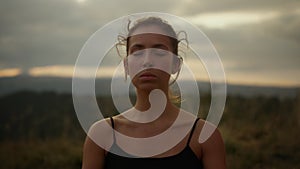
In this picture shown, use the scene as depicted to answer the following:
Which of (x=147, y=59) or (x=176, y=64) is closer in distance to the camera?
(x=147, y=59)

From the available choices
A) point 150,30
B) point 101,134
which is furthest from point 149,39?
point 101,134

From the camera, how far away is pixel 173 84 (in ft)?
5.23

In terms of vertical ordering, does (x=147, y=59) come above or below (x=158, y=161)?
above

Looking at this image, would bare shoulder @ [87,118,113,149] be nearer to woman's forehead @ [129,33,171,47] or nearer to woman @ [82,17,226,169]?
woman @ [82,17,226,169]

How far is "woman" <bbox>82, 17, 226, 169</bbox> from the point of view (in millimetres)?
1407

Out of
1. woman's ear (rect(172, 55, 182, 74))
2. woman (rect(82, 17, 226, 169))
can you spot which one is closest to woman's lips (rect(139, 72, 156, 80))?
woman (rect(82, 17, 226, 169))

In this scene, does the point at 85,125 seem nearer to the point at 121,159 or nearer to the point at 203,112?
the point at 121,159

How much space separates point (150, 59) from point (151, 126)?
0.22 meters

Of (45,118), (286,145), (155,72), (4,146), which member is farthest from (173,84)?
(45,118)

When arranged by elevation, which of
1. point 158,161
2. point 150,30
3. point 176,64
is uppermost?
point 150,30

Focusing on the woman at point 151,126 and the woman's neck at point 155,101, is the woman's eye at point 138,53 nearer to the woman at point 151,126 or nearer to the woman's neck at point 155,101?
the woman at point 151,126

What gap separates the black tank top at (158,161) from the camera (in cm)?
140

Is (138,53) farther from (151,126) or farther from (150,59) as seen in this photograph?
(151,126)

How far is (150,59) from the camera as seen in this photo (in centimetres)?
141
